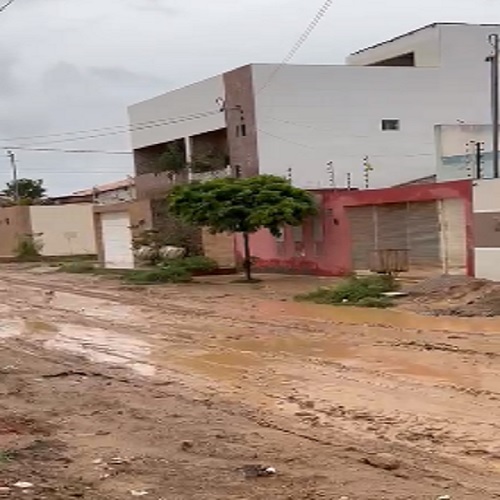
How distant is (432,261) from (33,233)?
37819mm

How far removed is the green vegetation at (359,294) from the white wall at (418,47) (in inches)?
863

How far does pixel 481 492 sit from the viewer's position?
639cm

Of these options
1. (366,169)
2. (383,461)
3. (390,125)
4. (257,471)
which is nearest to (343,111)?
(390,125)

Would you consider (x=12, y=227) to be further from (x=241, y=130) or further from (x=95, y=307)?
(x=95, y=307)

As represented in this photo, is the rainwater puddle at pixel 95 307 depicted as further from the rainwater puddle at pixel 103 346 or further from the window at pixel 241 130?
the window at pixel 241 130

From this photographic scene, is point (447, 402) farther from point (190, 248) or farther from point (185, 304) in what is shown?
point (190, 248)

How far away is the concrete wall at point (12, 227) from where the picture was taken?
5750 centimetres

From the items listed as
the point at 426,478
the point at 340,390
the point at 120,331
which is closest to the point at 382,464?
the point at 426,478

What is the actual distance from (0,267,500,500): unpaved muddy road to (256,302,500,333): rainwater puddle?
82 mm

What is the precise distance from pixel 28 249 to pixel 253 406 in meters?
47.8

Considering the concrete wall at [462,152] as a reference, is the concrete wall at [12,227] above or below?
below

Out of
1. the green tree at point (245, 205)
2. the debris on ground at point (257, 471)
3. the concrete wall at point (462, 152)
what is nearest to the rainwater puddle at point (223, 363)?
the debris on ground at point (257, 471)

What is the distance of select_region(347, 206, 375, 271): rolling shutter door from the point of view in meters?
28.6

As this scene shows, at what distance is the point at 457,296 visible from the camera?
21.0m
